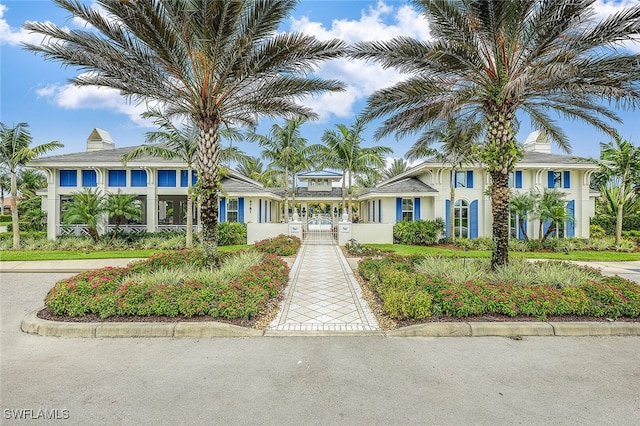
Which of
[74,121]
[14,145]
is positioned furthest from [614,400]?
[74,121]

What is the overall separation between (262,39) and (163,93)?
10.1 ft

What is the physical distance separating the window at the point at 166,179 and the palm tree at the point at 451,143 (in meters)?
14.2

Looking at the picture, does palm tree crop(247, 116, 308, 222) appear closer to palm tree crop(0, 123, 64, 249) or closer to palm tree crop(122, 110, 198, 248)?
palm tree crop(122, 110, 198, 248)

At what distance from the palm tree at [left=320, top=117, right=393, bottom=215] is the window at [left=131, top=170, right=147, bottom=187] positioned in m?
11.6

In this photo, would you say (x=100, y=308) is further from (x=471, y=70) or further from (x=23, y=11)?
(x=471, y=70)

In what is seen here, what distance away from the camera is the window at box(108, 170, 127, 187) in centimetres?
1828

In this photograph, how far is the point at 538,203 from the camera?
16.9 metres

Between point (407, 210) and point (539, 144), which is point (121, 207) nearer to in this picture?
point (407, 210)

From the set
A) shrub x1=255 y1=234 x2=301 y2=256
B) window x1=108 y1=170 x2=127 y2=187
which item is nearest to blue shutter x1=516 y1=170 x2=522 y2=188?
shrub x1=255 y1=234 x2=301 y2=256

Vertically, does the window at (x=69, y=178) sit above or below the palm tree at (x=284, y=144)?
below

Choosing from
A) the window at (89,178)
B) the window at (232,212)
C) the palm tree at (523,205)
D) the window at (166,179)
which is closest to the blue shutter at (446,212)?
the palm tree at (523,205)

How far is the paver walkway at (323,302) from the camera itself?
5.33 metres

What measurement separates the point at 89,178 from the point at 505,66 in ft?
71.8

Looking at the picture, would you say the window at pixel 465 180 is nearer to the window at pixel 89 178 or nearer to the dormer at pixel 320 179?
the dormer at pixel 320 179
